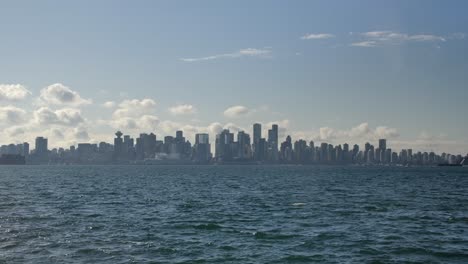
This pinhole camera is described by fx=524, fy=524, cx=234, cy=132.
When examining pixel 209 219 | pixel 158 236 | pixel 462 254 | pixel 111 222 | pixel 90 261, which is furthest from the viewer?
pixel 209 219

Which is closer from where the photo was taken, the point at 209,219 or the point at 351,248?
the point at 351,248

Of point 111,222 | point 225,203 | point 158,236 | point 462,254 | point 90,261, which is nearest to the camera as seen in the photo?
point 90,261

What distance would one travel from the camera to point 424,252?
117ft

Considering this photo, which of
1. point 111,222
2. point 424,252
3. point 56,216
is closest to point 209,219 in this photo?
point 111,222

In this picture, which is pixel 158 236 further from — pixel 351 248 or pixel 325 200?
pixel 325 200

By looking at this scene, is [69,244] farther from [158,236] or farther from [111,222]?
[111,222]

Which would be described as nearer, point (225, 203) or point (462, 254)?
point (462, 254)

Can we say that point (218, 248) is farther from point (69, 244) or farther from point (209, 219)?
point (209, 219)

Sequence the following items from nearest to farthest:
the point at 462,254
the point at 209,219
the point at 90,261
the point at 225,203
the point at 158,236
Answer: the point at 90,261 → the point at 462,254 → the point at 158,236 → the point at 209,219 → the point at 225,203

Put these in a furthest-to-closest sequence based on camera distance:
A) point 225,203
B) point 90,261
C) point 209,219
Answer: point 225,203 < point 209,219 < point 90,261

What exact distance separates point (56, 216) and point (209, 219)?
15.8 m

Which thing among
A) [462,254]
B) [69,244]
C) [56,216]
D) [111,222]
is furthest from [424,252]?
[56,216]

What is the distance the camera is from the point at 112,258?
32.6m

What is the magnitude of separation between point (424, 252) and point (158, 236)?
19687 mm
